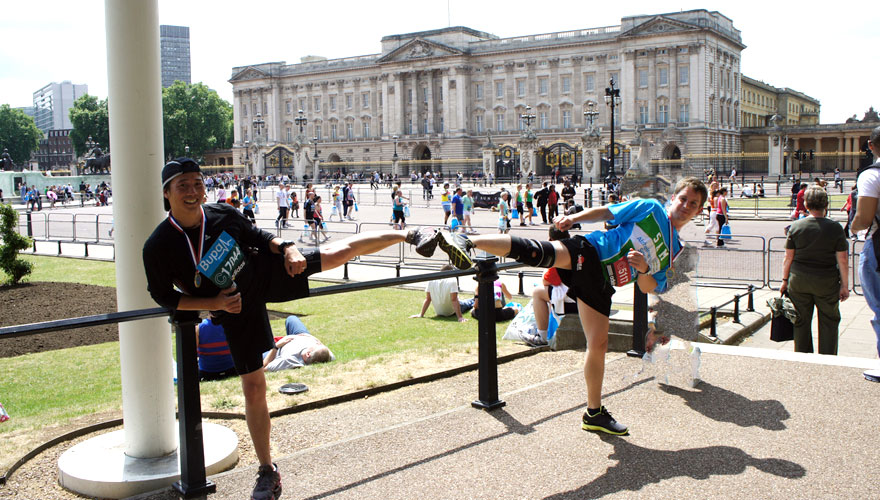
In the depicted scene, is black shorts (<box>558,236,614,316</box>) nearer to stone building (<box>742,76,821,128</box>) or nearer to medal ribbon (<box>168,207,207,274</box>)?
medal ribbon (<box>168,207,207,274</box>)

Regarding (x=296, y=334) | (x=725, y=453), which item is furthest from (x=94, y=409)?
(x=725, y=453)

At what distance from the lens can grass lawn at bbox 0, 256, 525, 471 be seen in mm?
5660

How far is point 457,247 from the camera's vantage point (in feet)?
14.8

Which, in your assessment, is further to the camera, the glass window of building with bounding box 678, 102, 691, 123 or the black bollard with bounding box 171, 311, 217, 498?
the glass window of building with bounding box 678, 102, 691, 123

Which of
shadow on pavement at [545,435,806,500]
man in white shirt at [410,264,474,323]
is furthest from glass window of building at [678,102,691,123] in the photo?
shadow on pavement at [545,435,806,500]

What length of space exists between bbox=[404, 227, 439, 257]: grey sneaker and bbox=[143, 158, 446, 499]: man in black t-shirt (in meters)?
0.45

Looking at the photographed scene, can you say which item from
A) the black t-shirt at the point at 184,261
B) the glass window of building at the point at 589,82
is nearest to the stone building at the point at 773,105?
the glass window of building at the point at 589,82

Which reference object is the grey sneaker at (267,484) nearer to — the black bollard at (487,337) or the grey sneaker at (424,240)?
the grey sneaker at (424,240)

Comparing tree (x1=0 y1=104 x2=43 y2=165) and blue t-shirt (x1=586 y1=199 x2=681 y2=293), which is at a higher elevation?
tree (x1=0 y1=104 x2=43 y2=165)

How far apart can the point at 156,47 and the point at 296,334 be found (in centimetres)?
449

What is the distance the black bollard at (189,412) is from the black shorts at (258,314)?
0.20 meters

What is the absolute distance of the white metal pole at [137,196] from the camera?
4289 millimetres

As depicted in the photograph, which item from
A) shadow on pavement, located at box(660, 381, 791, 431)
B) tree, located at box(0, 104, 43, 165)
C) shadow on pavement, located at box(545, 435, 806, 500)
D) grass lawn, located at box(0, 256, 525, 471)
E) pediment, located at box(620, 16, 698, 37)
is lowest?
grass lawn, located at box(0, 256, 525, 471)

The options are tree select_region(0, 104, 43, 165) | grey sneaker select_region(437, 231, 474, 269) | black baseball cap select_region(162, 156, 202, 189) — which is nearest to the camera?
black baseball cap select_region(162, 156, 202, 189)
